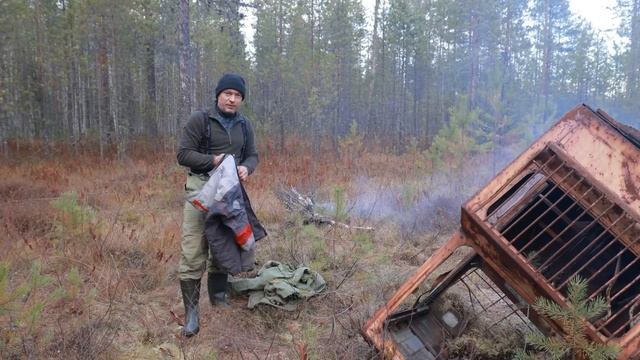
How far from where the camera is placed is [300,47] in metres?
15.7

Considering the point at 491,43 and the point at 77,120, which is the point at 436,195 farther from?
the point at 491,43

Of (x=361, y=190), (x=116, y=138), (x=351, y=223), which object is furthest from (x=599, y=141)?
(x=116, y=138)

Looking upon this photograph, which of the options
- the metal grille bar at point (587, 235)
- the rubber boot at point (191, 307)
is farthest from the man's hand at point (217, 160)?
the metal grille bar at point (587, 235)

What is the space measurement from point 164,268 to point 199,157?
4.61ft

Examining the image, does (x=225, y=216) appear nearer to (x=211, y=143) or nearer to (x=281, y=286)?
(x=211, y=143)

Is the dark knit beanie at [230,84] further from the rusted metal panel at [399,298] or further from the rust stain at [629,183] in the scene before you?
the rust stain at [629,183]

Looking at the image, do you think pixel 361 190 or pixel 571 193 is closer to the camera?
pixel 571 193

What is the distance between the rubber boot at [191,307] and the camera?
9.64ft

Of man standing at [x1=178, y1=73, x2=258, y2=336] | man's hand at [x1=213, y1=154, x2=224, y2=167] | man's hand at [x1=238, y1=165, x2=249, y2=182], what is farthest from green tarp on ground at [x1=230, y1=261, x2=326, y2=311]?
man's hand at [x1=213, y1=154, x2=224, y2=167]

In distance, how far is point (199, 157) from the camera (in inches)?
118

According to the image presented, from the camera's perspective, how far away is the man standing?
3.02 meters

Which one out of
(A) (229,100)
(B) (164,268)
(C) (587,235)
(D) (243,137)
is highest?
(A) (229,100)

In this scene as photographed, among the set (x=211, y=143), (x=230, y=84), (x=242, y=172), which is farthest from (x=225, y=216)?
(x=230, y=84)

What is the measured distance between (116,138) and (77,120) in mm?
5562
